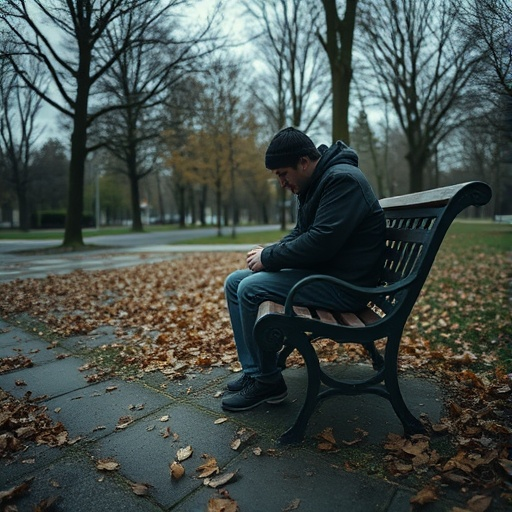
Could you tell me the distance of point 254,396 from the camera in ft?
8.55

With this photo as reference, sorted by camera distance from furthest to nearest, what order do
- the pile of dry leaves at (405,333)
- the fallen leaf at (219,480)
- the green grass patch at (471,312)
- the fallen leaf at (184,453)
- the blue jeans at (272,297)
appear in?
Answer: the green grass patch at (471,312)
the blue jeans at (272,297)
the fallen leaf at (184,453)
the pile of dry leaves at (405,333)
the fallen leaf at (219,480)

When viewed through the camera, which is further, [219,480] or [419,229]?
[419,229]

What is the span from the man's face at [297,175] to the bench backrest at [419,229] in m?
0.65

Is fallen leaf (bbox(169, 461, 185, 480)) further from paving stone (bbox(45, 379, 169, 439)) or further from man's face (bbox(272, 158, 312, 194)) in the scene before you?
man's face (bbox(272, 158, 312, 194))

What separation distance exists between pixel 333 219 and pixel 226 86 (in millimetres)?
21109

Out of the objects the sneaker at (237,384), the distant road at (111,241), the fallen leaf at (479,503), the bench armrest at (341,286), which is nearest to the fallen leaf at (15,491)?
the sneaker at (237,384)

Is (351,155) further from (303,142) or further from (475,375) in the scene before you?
(475,375)

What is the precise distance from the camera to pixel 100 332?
458cm

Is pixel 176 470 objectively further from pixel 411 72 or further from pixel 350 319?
pixel 411 72

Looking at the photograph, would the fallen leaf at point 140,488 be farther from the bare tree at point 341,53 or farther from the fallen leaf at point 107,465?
the bare tree at point 341,53

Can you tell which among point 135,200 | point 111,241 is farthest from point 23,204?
point 111,241

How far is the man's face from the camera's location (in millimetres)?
2592

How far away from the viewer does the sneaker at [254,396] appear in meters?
2.60

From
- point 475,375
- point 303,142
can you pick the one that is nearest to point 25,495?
point 303,142
